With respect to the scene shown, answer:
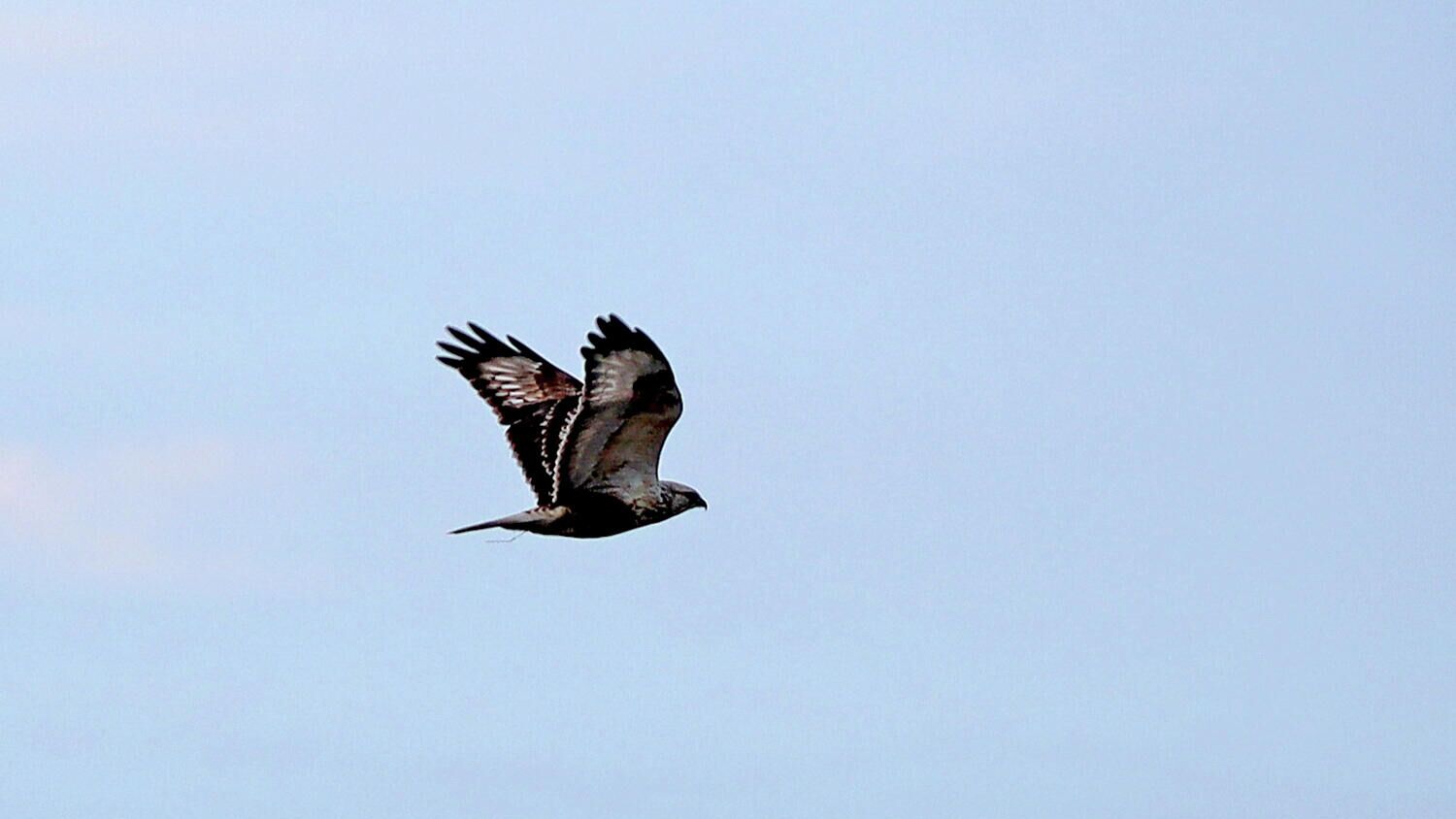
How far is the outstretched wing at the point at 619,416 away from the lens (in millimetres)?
22031

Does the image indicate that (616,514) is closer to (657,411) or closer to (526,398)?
(657,411)

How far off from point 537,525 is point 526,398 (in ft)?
9.50

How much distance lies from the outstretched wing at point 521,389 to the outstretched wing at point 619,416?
4.36 feet

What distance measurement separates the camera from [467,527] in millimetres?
23141

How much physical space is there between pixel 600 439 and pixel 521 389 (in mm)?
3754

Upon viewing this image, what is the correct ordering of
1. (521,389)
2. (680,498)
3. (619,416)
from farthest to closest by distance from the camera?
(521,389) < (680,498) < (619,416)

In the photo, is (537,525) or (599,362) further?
(537,525)

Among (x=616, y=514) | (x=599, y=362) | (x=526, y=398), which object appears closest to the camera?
(x=599, y=362)

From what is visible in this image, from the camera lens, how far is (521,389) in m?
26.7

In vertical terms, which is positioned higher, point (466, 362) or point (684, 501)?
point (466, 362)

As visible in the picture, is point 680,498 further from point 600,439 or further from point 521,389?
point 521,389

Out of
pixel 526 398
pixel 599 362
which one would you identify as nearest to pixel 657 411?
pixel 599 362

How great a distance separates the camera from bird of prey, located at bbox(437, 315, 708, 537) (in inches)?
874

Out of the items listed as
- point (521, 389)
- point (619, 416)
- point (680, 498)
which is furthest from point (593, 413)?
point (521, 389)
